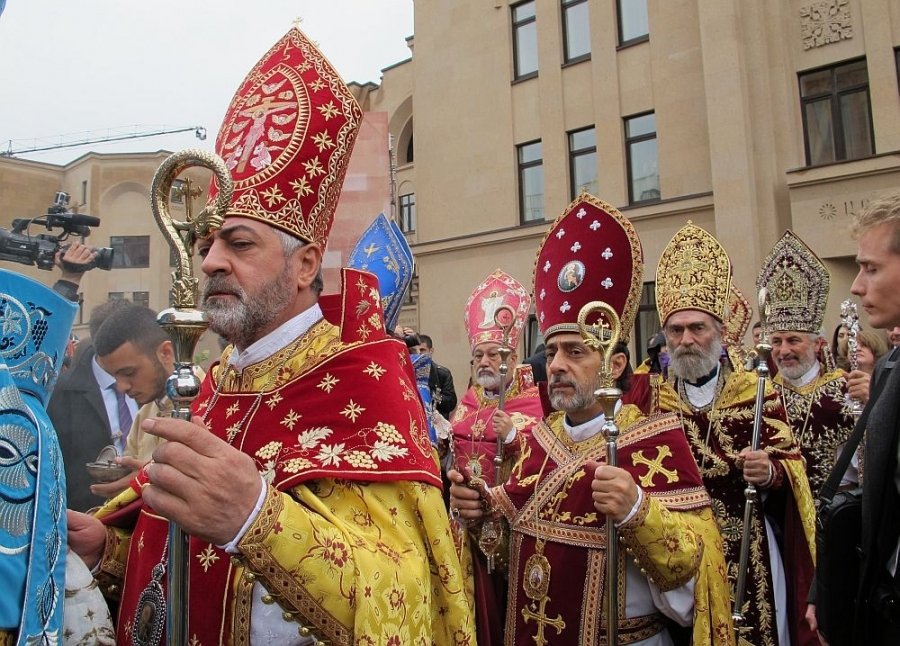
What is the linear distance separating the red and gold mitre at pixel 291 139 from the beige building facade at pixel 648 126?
1303 centimetres

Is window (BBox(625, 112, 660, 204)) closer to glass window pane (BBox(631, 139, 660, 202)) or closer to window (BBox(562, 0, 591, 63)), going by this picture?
glass window pane (BBox(631, 139, 660, 202))

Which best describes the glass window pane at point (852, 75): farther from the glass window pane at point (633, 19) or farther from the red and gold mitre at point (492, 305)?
the red and gold mitre at point (492, 305)

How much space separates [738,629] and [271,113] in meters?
3.78

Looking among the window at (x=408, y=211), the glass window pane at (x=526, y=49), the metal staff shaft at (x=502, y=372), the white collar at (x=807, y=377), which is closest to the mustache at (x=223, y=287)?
the metal staff shaft at (x=502, y=372)

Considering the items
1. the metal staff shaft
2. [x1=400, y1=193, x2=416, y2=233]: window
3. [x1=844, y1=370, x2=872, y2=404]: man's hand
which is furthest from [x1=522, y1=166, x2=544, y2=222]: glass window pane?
[x1=844, y1=370, x2=872, y2=404]: man's hand

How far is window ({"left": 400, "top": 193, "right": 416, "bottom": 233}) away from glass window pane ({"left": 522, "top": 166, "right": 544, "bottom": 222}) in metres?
A: 7.25

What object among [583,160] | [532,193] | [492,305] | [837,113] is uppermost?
[583,160]

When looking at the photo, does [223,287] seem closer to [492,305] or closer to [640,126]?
[492,305]

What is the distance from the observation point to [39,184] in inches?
244

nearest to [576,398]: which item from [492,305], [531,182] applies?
[492,305]

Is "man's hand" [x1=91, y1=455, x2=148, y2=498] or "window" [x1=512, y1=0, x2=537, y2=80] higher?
"window" [x1=512, y1=0, x2=537, y2=80]

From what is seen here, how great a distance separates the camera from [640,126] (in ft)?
56.9

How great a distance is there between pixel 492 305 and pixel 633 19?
12.1 m

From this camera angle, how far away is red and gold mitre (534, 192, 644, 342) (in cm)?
398
